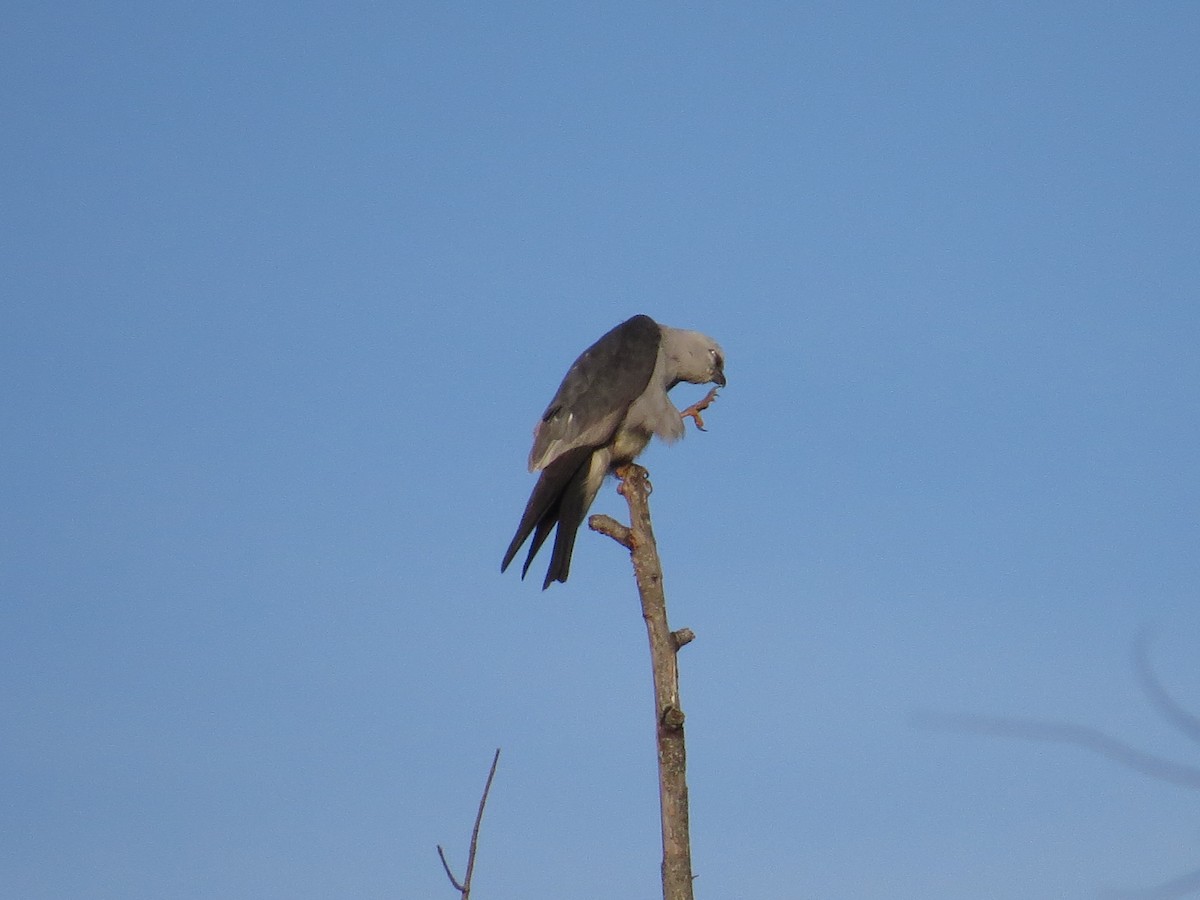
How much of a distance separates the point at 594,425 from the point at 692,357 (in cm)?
135

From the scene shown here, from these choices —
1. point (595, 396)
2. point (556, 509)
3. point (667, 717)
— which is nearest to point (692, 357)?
point (595, 396)

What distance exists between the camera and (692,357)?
9.34m

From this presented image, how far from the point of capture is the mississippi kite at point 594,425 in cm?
798

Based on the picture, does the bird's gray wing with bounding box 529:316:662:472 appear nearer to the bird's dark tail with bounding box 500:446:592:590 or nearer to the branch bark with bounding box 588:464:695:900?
the bird's dark tail with bounding box 500:446:592:590

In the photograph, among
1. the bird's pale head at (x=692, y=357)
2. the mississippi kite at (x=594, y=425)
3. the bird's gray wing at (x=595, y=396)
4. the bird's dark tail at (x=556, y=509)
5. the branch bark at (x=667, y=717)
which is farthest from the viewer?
the bird's pale head at (x=692, y=357)

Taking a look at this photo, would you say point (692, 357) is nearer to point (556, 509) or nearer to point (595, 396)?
point (595, 396)

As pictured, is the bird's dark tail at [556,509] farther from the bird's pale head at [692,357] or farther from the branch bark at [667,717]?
the branch bark at [667,717]

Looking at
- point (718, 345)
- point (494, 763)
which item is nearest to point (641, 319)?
point (718, 345)

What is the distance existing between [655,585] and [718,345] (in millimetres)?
4256

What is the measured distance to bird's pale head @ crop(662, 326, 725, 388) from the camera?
920cm

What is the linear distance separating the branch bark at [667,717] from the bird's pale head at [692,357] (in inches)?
134

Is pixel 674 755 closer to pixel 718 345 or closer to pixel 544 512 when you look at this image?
pixel 544 512

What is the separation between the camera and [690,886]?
15.4 ft

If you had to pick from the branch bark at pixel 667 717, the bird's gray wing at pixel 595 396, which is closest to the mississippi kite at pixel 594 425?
the bird's gray wing at pixel 595 396
